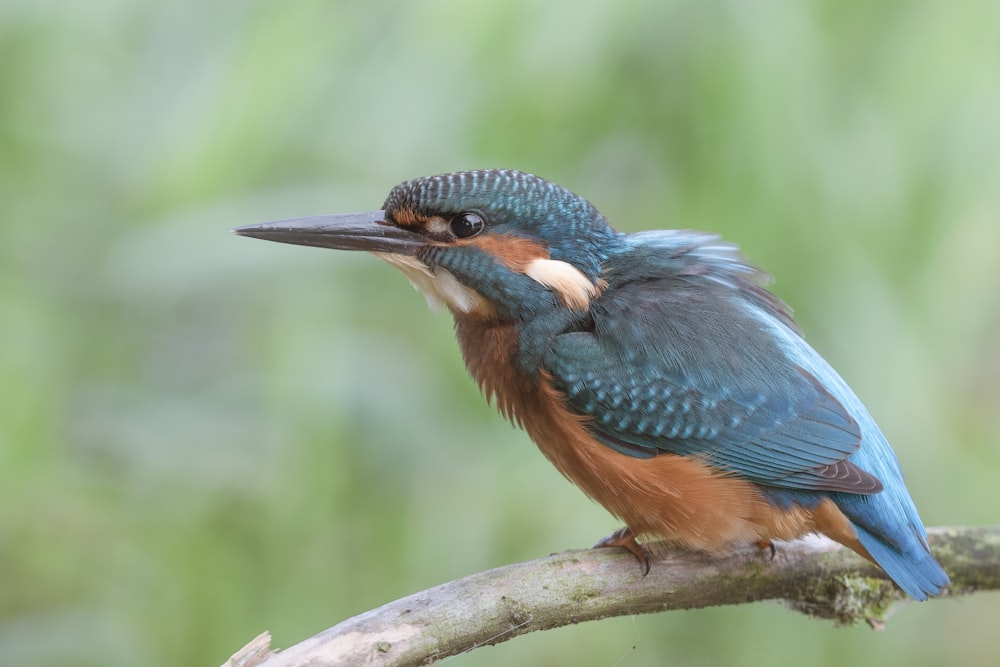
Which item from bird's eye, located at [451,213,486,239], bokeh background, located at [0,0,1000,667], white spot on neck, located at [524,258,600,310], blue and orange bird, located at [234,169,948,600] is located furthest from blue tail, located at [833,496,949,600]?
bird's eye, located at [451,213,486,239]

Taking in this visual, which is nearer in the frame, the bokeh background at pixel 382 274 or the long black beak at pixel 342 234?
the long black beak at pixel 342 234

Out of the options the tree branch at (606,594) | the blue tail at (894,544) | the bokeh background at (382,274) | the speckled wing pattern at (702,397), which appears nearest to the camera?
the tree branch at (606,594)

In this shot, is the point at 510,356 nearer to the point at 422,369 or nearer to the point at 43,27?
the point at 422,369

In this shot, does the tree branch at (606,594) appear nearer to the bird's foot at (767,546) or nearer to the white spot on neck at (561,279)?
the bird's foot at (767,546)

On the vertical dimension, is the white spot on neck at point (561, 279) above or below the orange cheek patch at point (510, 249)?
below

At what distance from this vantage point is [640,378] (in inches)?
91.7

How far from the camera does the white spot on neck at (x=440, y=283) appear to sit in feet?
8.00

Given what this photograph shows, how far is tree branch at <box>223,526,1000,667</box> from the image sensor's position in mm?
1821

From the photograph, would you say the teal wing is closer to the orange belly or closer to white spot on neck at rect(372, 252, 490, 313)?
the orange belly

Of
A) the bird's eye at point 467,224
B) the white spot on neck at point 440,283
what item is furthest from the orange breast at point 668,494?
the bird's eye at point 467,224

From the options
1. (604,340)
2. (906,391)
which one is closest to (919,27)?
(906,391)

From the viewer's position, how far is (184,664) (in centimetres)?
263

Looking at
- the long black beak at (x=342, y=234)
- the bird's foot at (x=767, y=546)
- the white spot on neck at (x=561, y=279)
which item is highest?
the long black beak at (x=342, y=234)

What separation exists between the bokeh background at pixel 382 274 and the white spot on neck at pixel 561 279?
0.35 metres
